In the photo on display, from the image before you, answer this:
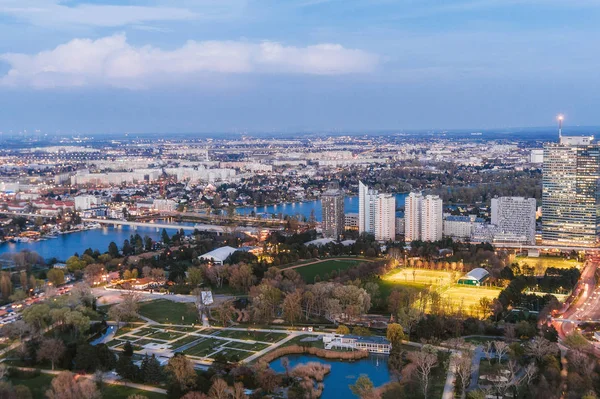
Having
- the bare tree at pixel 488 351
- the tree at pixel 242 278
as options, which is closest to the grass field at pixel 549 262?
the bare tree at pixel 488 351

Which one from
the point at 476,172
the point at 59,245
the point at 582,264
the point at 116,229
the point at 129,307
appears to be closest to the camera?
the point at 129,307

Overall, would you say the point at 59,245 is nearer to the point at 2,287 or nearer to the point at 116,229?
the point at 116,229

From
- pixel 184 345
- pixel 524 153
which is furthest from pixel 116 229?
pixel 524 153

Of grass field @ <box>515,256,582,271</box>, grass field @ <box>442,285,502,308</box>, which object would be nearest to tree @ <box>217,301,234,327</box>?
grass field @ <box>442,285,502,308</box>

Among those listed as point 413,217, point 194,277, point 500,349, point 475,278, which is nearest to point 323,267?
point 194,277

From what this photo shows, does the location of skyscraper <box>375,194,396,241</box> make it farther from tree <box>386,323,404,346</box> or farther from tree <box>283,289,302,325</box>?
tree <box>386,323,404,346</box>

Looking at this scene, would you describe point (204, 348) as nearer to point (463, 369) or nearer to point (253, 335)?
point (253, 335)
